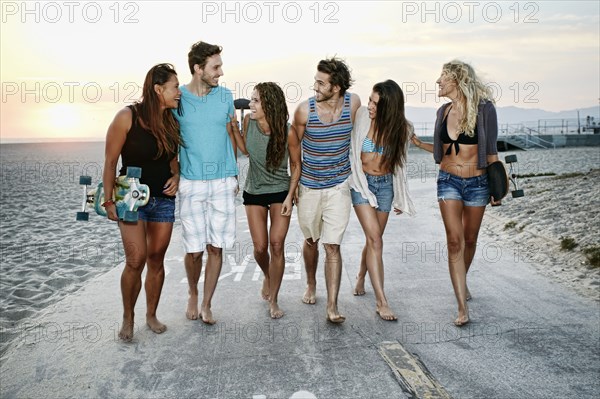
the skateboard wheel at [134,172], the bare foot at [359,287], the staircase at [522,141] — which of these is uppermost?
the staircase at [522,141]

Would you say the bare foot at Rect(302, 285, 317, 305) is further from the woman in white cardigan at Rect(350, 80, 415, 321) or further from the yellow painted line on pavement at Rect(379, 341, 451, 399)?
the yellow painted line on pavement at Rect(379, 341, 451, 399)

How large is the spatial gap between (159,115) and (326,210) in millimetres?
1633

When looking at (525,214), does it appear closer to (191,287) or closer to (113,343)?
(191,287)

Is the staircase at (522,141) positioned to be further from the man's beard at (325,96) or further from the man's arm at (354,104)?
the man's beard at (325,96)

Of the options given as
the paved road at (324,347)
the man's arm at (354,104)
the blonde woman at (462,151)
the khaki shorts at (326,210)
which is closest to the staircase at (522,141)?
the paved road at (324,347)

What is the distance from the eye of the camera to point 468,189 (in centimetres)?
522

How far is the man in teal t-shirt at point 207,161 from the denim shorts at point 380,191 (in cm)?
108

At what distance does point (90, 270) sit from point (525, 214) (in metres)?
7.08

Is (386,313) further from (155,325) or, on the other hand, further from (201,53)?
(201,53)

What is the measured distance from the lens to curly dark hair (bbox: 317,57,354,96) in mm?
5020

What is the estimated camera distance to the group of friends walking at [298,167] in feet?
16.1

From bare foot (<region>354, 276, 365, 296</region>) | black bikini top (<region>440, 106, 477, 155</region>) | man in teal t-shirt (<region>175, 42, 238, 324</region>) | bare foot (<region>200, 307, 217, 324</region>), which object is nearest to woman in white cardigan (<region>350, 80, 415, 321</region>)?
black bikini top (<region>440, 106, 477, 155</region>)

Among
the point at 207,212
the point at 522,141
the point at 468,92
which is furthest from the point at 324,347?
the point at 522,141

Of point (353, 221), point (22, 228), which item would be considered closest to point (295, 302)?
point (353, 221)
